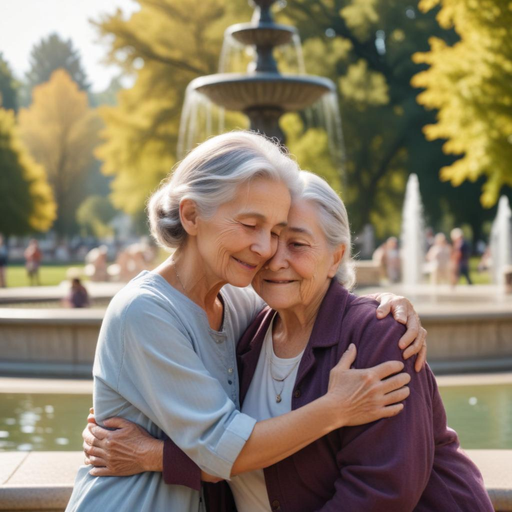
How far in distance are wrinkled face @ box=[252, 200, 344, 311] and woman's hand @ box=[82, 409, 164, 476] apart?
25.6 inches

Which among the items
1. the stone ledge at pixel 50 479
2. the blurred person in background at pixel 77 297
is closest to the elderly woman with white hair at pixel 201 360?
the stone ledge at pixel 50 479

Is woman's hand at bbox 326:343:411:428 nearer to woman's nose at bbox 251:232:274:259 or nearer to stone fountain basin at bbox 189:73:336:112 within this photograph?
woman's nose at bbox 251:232:274:259

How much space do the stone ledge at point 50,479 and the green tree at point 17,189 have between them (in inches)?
1659

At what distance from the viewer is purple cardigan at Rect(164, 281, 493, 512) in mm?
2295

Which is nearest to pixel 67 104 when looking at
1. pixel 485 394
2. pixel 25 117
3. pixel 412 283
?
pixel 25 117

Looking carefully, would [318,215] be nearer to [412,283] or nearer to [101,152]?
[412,283]

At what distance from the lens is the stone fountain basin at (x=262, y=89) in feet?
36.2

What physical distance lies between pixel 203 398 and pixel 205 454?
17 centimetres

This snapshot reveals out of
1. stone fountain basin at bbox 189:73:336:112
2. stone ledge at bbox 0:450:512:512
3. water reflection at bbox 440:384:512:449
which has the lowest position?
water reflection at bbox 440:384:512:449

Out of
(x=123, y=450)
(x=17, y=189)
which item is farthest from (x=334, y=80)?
(x=123, y=450)

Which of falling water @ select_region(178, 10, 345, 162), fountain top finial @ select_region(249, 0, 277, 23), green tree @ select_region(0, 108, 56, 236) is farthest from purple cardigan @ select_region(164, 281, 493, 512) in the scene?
green tree @ select_region(0, 108, 56, 236)

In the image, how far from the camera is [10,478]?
309 centimetres

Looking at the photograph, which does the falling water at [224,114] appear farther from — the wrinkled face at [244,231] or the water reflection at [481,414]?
the wrinkled face at [244,231]

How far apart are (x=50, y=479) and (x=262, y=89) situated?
879 centimetres
